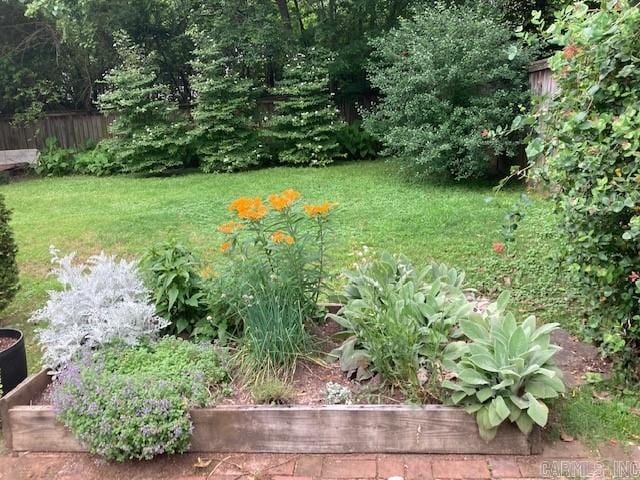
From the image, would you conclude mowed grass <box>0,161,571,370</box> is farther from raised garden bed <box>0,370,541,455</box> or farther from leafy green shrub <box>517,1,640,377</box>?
raised garden bed <box>0,370,541,455</box>

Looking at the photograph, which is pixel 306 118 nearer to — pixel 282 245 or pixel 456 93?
pixel 456 93

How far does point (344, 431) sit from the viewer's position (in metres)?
2.42

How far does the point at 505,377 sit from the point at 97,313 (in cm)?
206

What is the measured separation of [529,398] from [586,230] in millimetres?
873

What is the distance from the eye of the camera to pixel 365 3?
435 inches

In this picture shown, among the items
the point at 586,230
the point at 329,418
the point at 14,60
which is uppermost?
the point at 14,60

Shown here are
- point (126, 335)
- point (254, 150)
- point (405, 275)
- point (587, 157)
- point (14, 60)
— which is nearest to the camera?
point (587, 157)

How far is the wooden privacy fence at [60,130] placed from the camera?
1321cm

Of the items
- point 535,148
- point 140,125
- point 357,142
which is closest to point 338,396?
point 535,148

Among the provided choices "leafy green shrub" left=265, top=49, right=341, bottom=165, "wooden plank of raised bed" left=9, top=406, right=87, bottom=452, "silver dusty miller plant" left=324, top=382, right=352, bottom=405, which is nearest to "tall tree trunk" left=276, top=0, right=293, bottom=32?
"leafy green shrub" left=265, top=49, right=341, bottom=165

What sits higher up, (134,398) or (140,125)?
(140,125)

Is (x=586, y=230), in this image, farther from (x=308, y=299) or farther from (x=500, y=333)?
(x=308, y=299)

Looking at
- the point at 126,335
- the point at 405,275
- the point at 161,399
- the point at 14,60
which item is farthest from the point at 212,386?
the point at 14,60

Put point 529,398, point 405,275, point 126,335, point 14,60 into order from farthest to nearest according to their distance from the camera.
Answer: point 14,60 < point 405,275 < point 126,335 < point 529,398
